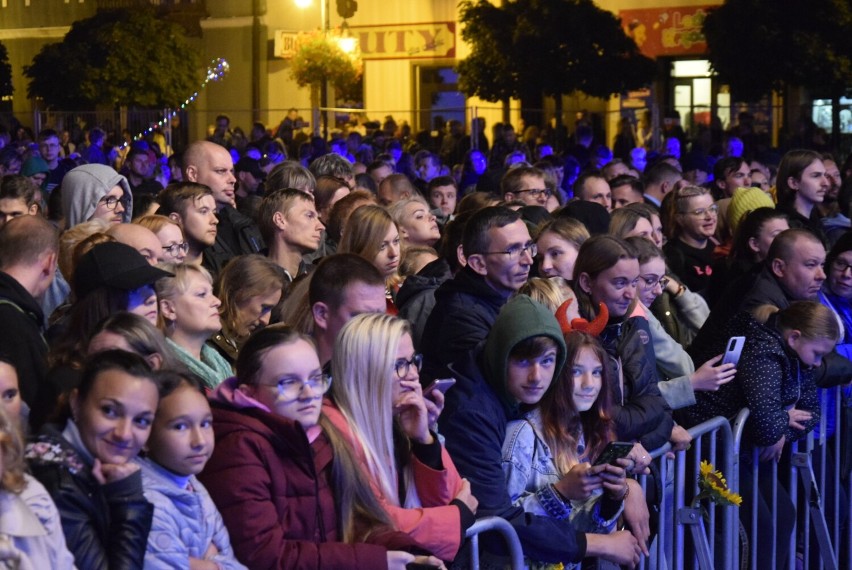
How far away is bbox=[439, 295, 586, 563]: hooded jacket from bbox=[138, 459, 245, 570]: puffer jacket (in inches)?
50.8

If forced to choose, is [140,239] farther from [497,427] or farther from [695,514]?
[695,514]

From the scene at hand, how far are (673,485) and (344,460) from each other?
229 cm

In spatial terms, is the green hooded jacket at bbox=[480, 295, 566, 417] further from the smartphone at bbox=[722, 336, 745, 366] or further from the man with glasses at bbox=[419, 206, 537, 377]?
the smartphone at bbox=[722, 336, 745, 366]

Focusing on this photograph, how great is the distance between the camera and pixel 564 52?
25.5 meters

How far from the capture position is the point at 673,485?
21.1 ft

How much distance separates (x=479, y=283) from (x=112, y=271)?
1.66 meters

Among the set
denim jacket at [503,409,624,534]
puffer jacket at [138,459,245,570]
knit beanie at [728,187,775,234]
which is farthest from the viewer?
knit beanie at [728,187,775,234]

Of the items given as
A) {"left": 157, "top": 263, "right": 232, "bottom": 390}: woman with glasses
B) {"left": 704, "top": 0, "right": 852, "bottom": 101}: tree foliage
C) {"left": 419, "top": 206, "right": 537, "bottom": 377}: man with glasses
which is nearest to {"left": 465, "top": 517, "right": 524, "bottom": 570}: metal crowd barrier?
{"left": 419, "top": 206, "right": 537, "bottom": 377}: man with glasses

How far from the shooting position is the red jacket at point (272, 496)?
4246 mm

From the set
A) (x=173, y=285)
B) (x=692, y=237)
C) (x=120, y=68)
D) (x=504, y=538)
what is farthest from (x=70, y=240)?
(x=120, y=68)

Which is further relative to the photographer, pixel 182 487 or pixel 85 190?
pixel 85 190

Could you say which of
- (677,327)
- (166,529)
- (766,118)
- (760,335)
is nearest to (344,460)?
(166,529)

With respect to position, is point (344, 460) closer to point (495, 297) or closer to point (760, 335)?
point (495, 297)

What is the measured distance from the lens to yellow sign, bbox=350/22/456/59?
3894 centimetres
